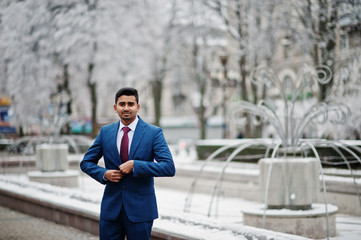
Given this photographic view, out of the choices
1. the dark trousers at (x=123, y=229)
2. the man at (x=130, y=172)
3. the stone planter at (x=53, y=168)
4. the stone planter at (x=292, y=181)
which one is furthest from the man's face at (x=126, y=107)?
the stone planter at (x=53, y=168)

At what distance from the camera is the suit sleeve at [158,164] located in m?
4.52

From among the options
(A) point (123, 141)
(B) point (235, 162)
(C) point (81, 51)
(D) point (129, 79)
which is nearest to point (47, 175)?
(B) point (235, 162)

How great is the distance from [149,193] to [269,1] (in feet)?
70.6

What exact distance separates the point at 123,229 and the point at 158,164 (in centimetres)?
66

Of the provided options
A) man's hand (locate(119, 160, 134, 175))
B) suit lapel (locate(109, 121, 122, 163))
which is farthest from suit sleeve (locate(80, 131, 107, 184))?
man's hand (locate(119, 160, 134, 175))

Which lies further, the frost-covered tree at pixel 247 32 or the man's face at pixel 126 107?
the frost-covered tree at pixel 247 32

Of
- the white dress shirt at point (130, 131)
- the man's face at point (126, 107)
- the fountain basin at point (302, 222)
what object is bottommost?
the fountain basin at point (302, 222)

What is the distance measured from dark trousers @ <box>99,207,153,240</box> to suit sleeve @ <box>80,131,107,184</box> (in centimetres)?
33

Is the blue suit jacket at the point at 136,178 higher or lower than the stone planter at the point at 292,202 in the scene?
higher

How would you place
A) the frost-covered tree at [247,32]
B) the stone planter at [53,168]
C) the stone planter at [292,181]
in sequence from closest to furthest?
the stone planter at [292,181] → the stone planter at [53,168] → the frost-covered tree at [247,32]

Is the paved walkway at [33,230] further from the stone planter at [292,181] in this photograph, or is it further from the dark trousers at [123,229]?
the dark trousers at [123,229]

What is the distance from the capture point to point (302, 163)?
8.60 m

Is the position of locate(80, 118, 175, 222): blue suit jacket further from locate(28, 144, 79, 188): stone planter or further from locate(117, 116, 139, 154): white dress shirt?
locate(28, 144, 79, 188): stone planter

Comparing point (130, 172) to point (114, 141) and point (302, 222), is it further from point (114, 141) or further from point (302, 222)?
point (302, 222)
